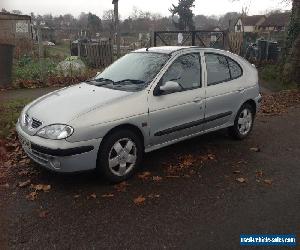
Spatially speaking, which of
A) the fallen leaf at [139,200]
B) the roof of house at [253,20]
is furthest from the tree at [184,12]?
the fallen leaf at [139,200]

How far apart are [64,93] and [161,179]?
6.10ft

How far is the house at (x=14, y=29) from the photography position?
67.1 feet

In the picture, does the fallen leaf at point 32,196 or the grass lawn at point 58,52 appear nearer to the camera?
the fallen leaf at point 32,196

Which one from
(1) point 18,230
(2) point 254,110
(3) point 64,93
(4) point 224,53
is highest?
(4) point 224,53

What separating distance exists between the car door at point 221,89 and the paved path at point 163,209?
0.73 meters

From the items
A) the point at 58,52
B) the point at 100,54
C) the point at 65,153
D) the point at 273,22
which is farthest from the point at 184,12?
the point at 65,153

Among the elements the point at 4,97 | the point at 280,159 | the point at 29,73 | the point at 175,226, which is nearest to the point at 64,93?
the point at 175,226

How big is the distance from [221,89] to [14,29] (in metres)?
20.6

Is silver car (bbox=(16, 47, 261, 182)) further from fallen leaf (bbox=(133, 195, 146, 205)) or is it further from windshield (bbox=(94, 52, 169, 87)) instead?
fallen leaf (bbox=(133, 195, 146, 205))

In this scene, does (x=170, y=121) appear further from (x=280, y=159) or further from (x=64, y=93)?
(x=280, y=159)

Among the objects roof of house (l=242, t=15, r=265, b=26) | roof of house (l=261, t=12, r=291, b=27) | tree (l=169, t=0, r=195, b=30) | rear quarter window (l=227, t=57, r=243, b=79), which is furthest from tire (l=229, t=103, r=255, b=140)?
roof of house (l=242, t=15, r=265, b=26)

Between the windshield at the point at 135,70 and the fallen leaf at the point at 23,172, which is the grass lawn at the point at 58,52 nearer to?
the windshield at the point at 135,70

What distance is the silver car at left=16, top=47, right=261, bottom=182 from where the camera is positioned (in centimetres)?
447

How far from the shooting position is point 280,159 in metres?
5.90
